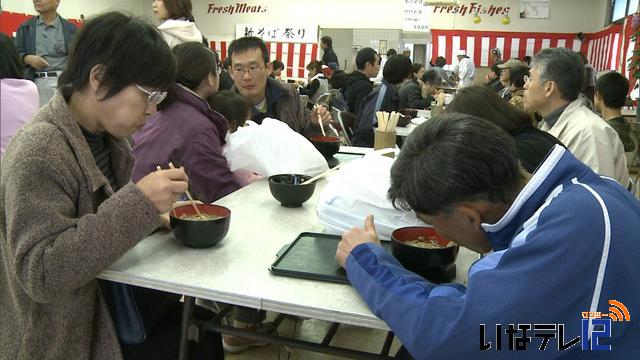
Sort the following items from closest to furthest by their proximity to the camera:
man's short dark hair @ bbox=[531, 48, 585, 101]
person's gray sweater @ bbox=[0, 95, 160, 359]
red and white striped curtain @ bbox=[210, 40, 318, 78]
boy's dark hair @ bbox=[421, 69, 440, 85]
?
person's gray sweater @ bbox=[0, 95, 160, 359]
man's short dark hair @ bbox=[531, 48, 585, 101]
boy's dark hair @ bbox=[421, 69, 440, 85]
red and white striped curtain @ bbox=[210, 40, 318, 78]

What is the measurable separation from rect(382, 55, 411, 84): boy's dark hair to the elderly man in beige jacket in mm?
1795

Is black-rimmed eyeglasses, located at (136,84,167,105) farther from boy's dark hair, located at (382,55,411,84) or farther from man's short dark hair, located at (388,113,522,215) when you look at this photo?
boy's dark hair, located at (382,55,411,84)

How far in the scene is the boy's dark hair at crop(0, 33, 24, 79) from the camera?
2.09m

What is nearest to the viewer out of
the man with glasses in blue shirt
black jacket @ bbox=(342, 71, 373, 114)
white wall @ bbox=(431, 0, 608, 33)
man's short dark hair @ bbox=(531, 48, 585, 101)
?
man's short dark hair @ bbox=(531, 48, 585, 101)

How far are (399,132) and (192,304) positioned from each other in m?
Result: 2.60

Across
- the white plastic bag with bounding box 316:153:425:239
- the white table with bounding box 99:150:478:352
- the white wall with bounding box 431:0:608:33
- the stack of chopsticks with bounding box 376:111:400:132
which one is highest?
the white wall with bounding box 431:0:608:33

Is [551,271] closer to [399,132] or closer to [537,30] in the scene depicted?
[399,132]

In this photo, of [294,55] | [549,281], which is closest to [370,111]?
[549,281]

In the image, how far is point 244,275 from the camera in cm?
110

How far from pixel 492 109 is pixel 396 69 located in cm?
288

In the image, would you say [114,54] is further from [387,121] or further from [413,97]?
[413,97]

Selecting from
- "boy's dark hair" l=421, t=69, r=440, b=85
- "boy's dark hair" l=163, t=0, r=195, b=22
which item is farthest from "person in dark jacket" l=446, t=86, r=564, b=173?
"boy's dark hair" l=421, t=69, r=440, b=85

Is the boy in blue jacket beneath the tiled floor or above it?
above

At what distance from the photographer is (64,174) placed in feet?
3.41
